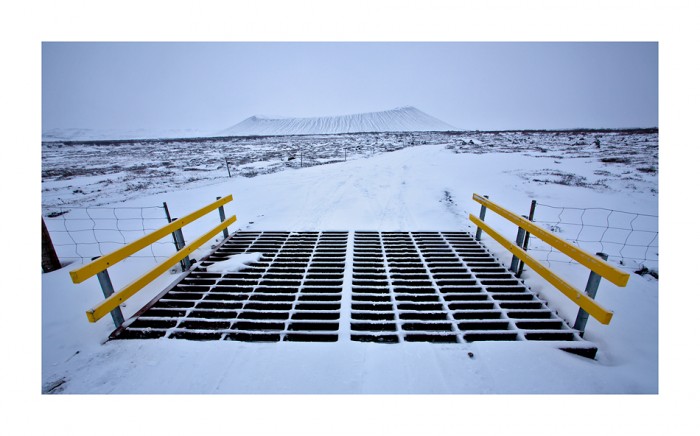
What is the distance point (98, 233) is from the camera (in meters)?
7.06

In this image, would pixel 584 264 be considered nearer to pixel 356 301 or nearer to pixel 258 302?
pixel 356 301

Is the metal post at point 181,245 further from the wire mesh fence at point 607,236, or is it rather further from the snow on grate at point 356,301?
the wire mesh fence at point 607,236

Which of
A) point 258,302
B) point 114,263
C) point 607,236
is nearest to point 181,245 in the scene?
point 114,263

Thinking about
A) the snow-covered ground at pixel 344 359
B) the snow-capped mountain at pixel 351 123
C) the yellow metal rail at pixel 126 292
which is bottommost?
the snow-covered ground at pixel 344 359

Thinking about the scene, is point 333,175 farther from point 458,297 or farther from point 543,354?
point 543,354

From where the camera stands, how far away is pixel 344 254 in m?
5.01

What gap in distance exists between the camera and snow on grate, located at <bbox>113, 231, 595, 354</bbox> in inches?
119

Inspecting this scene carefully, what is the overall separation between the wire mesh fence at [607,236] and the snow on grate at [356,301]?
1742 mm

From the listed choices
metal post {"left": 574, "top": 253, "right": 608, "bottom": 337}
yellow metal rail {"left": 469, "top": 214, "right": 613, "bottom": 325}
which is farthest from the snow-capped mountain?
metal post {"left": 574, "top": 253, "right": 608, "bottom": 337}

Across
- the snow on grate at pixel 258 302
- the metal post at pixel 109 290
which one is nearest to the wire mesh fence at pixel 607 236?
the snow on grate at pixel 258 302

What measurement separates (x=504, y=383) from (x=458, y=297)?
4.75ft

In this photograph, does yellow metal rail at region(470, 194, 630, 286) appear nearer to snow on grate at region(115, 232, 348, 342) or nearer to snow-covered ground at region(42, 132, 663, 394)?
snow-covered ground at region(42, 132, 663, 394)

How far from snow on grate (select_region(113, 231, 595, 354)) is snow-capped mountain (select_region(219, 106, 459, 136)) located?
139 meters

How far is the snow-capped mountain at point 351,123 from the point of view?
5566 inches
